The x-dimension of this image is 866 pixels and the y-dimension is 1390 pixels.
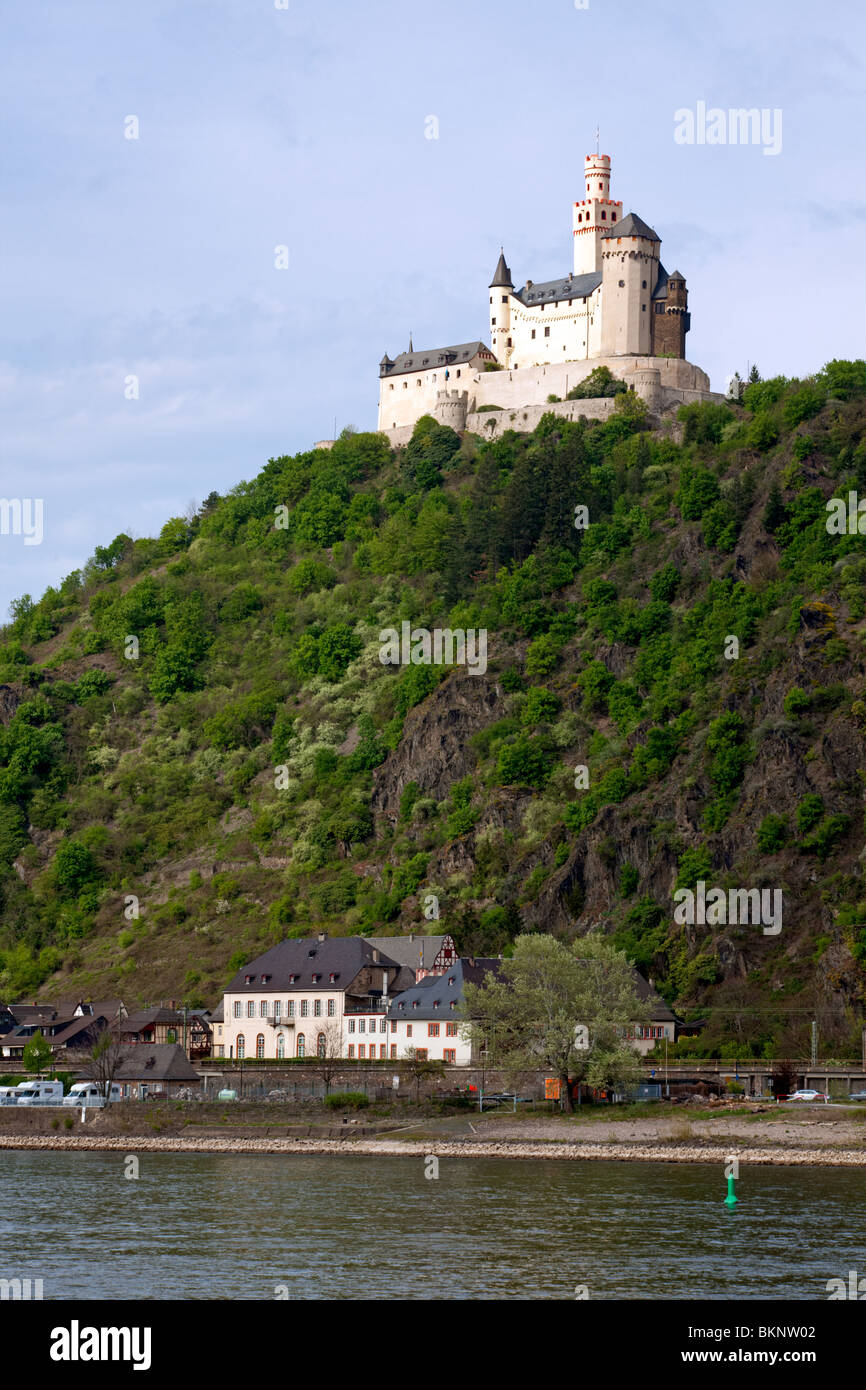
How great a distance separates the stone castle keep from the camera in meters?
145

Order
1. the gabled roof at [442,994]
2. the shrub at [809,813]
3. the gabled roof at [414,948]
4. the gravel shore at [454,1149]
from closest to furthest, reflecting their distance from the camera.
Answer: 1. the gravel shore at [454,1149]
2. the gabled roof at [442,994]
3. the shrub at [809,813]
4. the gabled roof at [414,948]

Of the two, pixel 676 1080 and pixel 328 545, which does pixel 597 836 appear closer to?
pixel 676 1080

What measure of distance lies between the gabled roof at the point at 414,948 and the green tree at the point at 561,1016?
1851 centimetres

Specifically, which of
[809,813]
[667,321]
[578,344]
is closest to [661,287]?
[667,321]

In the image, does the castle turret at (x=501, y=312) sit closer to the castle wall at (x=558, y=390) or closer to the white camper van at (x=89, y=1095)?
the castle wall at (x=558, y=390)

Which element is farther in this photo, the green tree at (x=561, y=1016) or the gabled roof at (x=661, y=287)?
the gabled roof at (x=661, y=287)

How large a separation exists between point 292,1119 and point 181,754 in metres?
64.9

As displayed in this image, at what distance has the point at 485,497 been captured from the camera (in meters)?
138

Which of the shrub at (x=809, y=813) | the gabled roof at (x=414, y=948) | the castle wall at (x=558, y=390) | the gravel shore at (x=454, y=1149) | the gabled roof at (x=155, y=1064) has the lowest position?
the gravel shore at (x=454, y=1149)

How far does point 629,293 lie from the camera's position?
145500 millimetres

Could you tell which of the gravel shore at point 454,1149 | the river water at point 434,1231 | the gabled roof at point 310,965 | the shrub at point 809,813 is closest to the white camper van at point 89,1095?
the gravel shore at point 454,1149

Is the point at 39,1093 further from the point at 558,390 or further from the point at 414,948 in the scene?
the point at 558,390

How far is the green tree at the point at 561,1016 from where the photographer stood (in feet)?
236
